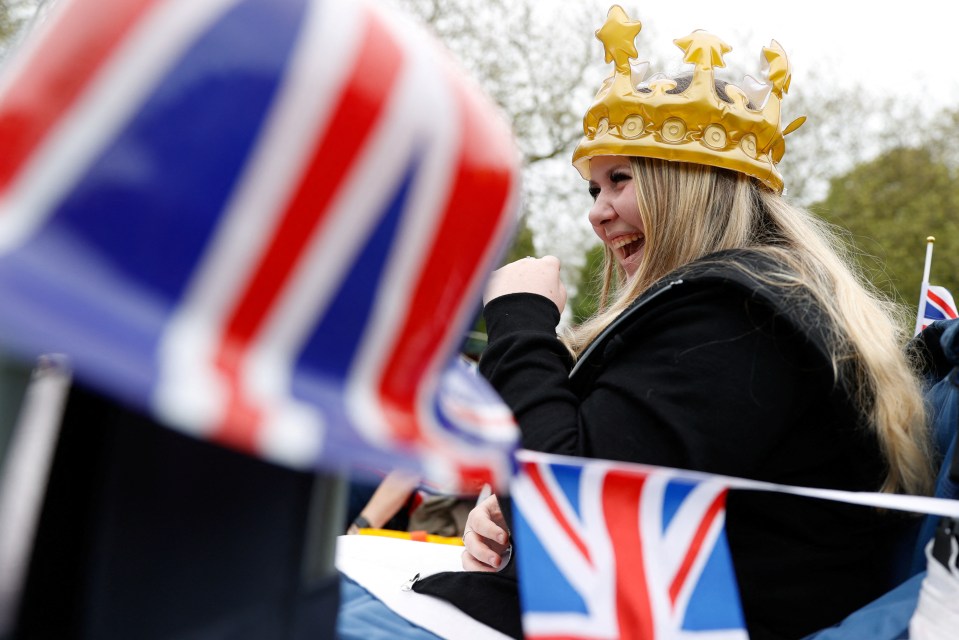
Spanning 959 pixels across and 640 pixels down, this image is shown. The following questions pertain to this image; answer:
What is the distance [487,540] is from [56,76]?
53.4 inches

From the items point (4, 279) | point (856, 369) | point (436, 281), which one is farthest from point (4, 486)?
point (856, 369)

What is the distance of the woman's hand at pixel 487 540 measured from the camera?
1.74 meters

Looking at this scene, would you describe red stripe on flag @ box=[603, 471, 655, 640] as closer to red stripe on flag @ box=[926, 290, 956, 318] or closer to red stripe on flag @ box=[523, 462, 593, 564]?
red stripe on flag @ box=[523, 462, 593, 564]

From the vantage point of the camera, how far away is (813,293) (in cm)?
158

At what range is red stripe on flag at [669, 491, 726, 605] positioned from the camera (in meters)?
1.18

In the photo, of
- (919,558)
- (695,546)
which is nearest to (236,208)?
(695,546)

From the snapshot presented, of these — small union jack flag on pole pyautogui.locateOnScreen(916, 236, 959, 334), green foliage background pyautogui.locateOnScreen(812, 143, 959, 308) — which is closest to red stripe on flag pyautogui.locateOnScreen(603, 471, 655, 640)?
small union jack flag on pole pyautogui.locateOnScreen(916, 236, 959, 334)

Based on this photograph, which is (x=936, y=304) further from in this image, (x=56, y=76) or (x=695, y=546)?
(x=56, y=76)

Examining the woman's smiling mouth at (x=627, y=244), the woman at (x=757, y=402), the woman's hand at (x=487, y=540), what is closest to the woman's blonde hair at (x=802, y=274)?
the woman at (x=757, y=402)

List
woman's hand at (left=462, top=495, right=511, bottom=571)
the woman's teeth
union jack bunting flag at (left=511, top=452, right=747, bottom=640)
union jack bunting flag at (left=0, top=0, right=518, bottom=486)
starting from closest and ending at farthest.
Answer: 1. union jack bunting flag at (left=0, top=0, right=518, bottom=486)
2. union jack bunting flag at (left=511, top=452, right=747, bottom=640)
3. woman's hand at (left=462, top=495, right=511, bottom=571)
4. the woman's teeth

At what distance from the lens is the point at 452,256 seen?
75 centimetres

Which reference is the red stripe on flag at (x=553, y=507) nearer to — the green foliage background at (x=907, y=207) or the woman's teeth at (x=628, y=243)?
the woman's teeth at (x=628, y=243)

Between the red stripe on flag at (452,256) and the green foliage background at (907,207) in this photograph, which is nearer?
the red stripe on flag at (452,256)

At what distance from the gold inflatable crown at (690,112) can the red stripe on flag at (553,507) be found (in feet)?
3.57
